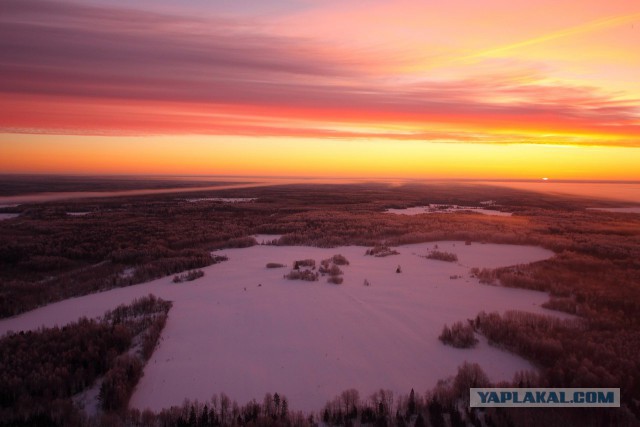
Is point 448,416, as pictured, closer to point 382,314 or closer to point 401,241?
point 382,314

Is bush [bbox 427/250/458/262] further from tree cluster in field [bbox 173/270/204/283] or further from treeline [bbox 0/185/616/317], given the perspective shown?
tree cluster in field [bbox 173/270/204/283]

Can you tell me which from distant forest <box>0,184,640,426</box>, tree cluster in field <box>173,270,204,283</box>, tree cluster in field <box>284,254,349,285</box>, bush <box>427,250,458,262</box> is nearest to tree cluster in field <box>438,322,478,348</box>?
distant forest <box>0,184,640,426</box>

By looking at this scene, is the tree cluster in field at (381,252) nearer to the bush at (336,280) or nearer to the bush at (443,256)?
the bush at (443,256)

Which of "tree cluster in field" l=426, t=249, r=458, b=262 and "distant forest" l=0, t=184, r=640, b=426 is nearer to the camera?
"distant forest" l=0, t=184, r=640, b=426

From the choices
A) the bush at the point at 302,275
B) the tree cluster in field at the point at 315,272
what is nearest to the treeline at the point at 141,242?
the tree cluster in field at the point at 315,272

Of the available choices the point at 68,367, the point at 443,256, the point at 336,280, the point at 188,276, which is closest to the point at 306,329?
the point at 336,280

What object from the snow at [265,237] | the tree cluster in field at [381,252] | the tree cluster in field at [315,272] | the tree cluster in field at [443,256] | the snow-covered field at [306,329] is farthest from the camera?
the snow at [265,237]
